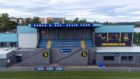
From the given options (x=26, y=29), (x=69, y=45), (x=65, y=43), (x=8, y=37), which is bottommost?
(x=69, y=45)

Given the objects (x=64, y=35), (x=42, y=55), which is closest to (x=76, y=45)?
(x=64, y=35)

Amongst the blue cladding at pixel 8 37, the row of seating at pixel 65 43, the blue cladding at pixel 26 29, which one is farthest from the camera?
the blue cladding at pixel 8 37

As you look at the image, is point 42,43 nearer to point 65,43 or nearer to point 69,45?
point 65,43

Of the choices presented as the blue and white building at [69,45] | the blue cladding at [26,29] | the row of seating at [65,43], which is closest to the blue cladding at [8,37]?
the blue and white building at [69,45]

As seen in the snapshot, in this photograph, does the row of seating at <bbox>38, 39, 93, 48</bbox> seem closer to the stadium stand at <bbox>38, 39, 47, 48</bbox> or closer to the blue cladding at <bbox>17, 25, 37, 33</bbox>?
the stadium stand at <bbox>38, 39, 47, 48</bbox>

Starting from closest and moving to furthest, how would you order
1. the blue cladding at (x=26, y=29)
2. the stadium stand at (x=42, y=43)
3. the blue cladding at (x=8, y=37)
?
the stadium stand at (x=42, y=43) < the blue cladding at (x=26, y=29) < the blue cladding at (x=8, y=37)

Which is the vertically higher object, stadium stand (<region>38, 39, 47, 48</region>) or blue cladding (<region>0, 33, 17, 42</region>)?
blue cladding (<region>0, 33, 17, 42</region>)

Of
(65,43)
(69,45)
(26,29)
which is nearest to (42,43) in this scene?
(65,43)

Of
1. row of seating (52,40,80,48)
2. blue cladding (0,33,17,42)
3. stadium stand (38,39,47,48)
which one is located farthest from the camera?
blue cladding (0,33,17,42)

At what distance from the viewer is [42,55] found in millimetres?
59156

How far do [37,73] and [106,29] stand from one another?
95.4 ft

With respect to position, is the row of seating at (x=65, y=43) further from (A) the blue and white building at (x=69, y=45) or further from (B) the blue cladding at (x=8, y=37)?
(B) the blue cladding at (x=8, y=37)

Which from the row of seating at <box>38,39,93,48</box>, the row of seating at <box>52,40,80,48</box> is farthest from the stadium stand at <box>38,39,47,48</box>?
the row of seating at <box>52,40,80,48</box>

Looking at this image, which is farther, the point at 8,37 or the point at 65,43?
the point at 8,37
